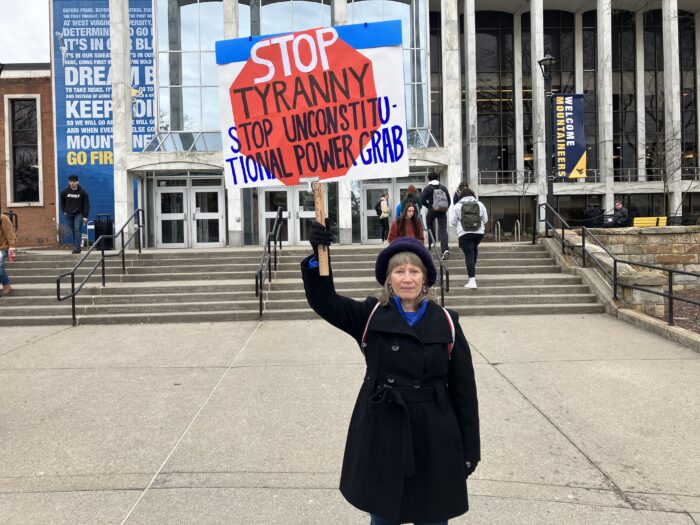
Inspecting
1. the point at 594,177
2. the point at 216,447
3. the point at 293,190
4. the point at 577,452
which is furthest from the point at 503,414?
the point at 594,177

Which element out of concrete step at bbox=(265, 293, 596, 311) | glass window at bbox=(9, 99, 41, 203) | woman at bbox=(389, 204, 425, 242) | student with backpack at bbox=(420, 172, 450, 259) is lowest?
concrete step at bbox=(265, 293, 596, 311)

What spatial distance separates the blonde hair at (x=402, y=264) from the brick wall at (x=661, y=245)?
13.9 m

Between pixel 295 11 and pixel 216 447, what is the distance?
785 inches

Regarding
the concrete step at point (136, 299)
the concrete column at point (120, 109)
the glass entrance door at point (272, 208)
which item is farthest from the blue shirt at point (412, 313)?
the concrete column at point (120, 109)

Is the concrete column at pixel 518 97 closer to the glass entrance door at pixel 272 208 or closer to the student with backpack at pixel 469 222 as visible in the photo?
the glass entrance door at pixel 272 208

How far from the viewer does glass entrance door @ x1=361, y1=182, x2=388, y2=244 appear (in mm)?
20562

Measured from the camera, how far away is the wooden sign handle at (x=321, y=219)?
2455 mm

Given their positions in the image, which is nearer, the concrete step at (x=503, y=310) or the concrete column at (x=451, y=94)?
the concrete step at (x=503, y=310)

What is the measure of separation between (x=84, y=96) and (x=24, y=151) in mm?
4983

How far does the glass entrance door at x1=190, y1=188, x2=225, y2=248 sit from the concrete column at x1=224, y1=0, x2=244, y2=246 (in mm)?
1214

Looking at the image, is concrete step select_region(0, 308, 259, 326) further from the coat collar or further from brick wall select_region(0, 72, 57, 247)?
brick wall select_region(0, 72, 57, 247)

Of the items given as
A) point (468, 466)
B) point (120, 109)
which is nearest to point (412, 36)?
point (120, 109)

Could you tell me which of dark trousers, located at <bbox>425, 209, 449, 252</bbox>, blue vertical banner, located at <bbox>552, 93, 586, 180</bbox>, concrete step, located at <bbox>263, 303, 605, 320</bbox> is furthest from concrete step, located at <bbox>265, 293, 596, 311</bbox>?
blue vertical banner, located at <bbox>552, 93, 586, 180</bbox>

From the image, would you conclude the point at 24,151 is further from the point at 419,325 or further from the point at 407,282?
the point at 419,325
